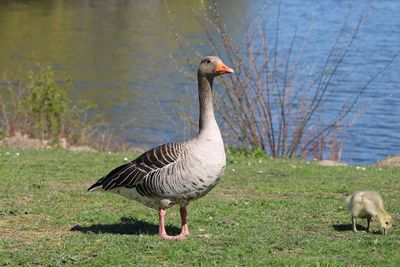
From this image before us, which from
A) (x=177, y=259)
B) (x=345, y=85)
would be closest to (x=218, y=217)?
(x=177, y=259)

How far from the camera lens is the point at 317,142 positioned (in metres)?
18.7

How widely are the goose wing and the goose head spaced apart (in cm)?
77

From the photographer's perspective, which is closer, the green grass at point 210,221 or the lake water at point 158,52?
the green grass at point 210,221

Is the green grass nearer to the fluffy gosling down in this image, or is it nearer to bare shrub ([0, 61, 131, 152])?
the fluffy gosling down

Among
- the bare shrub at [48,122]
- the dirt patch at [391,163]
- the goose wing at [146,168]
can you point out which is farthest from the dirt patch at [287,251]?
the bare shrub at [48,122]

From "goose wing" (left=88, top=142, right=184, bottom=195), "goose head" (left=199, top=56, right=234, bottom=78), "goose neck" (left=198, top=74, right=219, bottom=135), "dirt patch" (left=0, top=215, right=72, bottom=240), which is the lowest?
"dirt patch" (left=0, top=215, right=72, bottom=240)

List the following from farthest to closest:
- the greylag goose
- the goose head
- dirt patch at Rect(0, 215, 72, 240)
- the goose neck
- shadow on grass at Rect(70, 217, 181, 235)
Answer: shadow on grass at Rect(70, 217, 181, 235) < dirt patch at Rect(0, 215, 72, 240) < the goose head < the goose neck < the greylag goose

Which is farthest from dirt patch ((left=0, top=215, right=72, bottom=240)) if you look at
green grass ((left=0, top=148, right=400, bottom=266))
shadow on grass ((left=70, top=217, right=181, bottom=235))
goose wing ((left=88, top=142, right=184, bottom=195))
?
goose wing ((left=88, top=142, right=184, bottom=195))

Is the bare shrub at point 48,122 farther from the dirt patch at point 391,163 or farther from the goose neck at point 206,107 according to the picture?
the goose neck at point 206,107

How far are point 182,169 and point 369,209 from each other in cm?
205

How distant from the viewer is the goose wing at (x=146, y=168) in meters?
7.58

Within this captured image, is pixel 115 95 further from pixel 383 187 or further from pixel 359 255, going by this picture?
pixel 359 255

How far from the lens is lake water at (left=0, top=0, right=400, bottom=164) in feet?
73.8

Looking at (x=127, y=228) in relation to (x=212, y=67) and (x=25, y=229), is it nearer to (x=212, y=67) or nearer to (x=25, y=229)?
(x=25, y=229)
